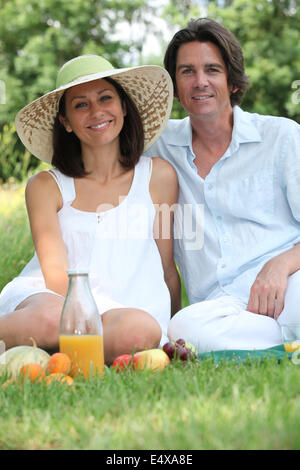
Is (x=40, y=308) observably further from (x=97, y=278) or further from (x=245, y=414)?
(x=245, y=414)

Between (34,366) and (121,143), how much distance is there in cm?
160

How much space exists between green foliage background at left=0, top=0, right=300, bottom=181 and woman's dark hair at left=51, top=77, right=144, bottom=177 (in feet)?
42.0

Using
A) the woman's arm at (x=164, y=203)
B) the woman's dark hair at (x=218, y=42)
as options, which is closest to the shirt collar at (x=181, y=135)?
the woman's arm at (x=164, y=203)

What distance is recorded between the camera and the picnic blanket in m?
2.61

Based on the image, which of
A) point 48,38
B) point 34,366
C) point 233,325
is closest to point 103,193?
point 233,325

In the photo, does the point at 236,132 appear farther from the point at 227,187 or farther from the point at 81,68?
the point at 81,68

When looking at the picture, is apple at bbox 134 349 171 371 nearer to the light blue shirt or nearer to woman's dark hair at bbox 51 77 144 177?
the light blue shirt

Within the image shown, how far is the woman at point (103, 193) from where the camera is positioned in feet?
10.5

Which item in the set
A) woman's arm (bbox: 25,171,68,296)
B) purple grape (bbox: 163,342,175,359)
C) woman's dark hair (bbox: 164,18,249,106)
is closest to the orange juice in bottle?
purple grape (bbox: 163,342,175,359)

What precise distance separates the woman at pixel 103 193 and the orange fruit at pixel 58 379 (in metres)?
0.66

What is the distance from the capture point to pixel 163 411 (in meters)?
1.80

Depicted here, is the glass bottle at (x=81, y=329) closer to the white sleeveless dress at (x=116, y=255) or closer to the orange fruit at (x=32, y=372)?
the orange fruit at (x=32, y=372)

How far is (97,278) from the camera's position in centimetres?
323
